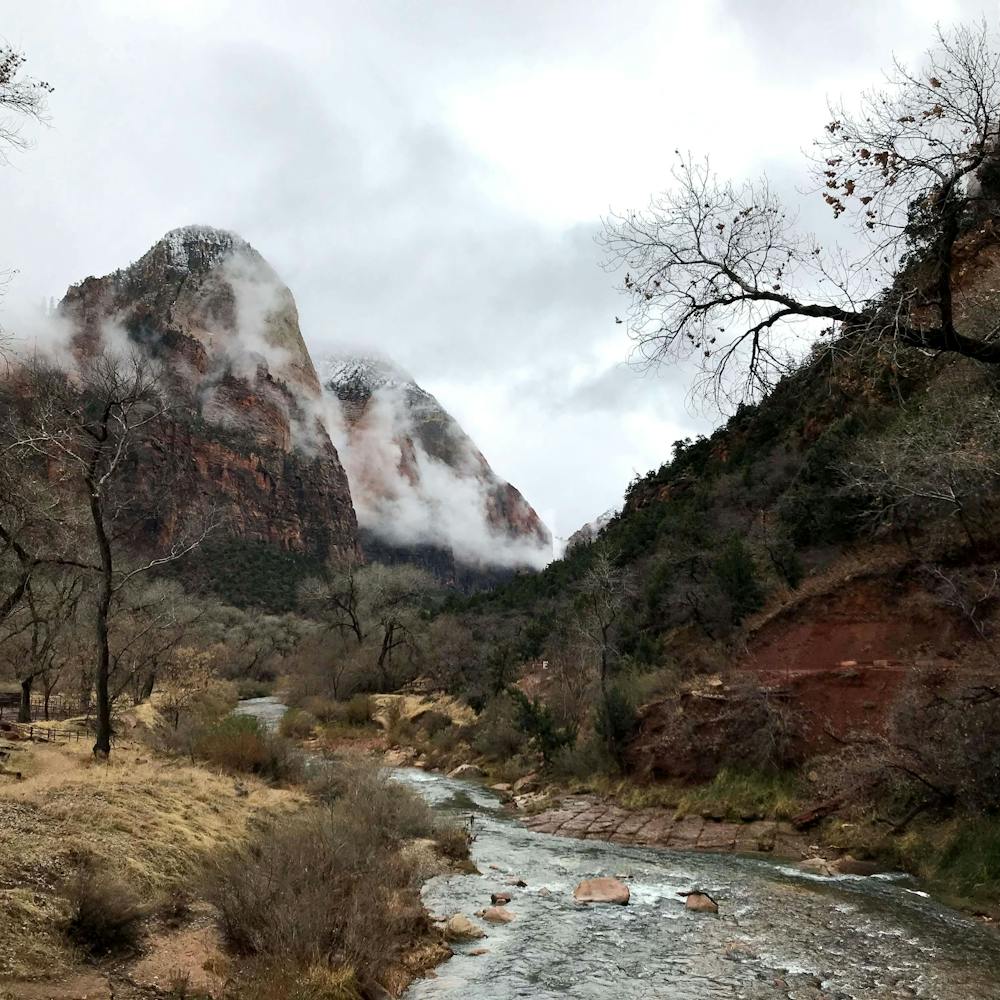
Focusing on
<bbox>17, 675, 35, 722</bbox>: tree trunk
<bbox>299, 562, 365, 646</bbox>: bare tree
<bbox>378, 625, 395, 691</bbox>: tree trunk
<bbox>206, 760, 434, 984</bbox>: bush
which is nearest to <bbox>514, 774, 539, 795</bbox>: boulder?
<bbox>206, 760, 434, 984</bbox>: bush

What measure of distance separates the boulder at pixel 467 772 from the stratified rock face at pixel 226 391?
87740 millimetres

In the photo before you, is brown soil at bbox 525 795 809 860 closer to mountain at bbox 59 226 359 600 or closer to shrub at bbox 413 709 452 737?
shrub at bbox 413 709 452 737

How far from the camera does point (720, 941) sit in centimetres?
973

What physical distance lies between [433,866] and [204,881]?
5.75 metres

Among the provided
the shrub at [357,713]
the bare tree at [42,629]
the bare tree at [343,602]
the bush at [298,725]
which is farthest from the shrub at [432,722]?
the bare tree at [42,629]

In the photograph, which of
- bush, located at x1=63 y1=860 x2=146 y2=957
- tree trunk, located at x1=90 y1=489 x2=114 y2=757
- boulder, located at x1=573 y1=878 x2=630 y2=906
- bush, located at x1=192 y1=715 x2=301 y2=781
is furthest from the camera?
bush, located at x1=192 y1=715 x2=301 y2=781

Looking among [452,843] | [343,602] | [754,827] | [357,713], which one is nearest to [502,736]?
[357,713]

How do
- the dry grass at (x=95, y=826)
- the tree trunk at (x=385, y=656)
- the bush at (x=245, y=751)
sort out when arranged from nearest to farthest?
the dry grass at (x=95, y=826) → the bush at (x=245, y=751) → the tree trunk at (x=385, y=656)

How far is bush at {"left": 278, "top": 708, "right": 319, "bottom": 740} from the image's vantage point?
38.6 metres

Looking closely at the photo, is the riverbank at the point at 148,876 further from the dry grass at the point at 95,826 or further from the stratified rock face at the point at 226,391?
the stratified rock face at the point at 226,391

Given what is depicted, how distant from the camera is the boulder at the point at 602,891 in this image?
472 inches

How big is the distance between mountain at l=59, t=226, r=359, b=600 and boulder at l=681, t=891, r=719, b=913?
332 ft

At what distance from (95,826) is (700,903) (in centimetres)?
905

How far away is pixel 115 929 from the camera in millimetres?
7680
